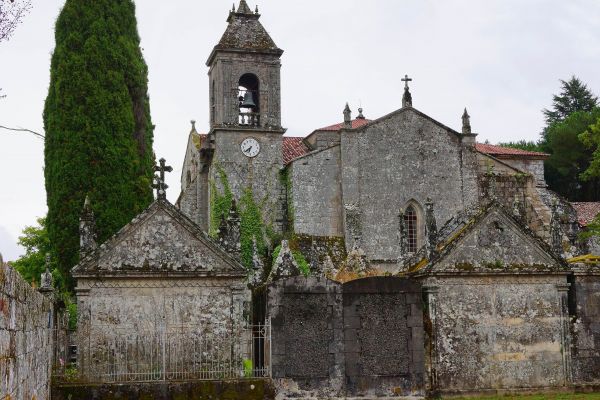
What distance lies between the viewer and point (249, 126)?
44062 mm

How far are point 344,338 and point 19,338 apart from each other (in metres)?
11.0

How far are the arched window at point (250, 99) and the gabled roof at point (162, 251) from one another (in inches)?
992

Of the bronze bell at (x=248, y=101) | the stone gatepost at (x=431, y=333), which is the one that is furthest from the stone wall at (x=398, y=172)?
the stone gatepost at (x=431, y=333)

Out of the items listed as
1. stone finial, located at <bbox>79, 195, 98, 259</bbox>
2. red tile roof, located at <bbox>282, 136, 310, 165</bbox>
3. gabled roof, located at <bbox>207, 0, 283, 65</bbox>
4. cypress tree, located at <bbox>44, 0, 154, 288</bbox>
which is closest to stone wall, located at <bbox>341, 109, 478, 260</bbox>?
red tile roof, located at <bbox>282, 136, 310, 165</bbox>

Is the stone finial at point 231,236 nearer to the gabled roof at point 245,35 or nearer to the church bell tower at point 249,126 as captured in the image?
the church bell tower at point 249,126

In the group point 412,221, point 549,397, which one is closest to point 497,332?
point 549,397

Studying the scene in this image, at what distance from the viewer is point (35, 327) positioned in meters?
11.8

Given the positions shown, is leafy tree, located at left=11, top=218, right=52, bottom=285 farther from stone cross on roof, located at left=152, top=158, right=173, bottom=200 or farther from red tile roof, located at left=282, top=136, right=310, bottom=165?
stone cross on roof, located at left=152, top=158, right=173, bottom=200

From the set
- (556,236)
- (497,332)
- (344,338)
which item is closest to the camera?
(344,338)

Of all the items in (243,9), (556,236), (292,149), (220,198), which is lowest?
(556,236)

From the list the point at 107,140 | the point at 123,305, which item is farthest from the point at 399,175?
the point at 123,305

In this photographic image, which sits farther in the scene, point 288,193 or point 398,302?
point 288,193

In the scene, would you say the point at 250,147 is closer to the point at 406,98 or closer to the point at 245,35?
the point at 245,35

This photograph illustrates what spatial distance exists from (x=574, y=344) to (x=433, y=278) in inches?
153
